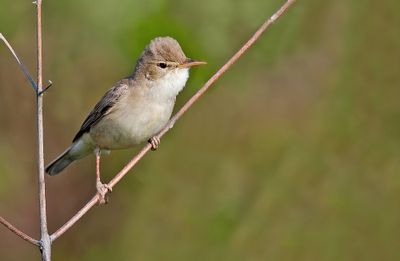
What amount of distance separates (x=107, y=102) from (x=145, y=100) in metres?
0.34

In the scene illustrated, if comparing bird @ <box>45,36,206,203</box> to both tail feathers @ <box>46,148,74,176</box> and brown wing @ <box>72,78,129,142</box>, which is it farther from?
tail feathers @ <box>46,148,74,176</box>

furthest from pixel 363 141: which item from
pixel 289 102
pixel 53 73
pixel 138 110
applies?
pixel 53 73

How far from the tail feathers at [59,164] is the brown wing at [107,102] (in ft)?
0.92

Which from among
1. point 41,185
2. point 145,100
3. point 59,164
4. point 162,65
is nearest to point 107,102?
point 145,100

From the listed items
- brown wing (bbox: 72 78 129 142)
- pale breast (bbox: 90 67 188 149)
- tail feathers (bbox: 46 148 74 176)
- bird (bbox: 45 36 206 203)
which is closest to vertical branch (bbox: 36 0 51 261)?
bird (bbox: 45 36 206 203)

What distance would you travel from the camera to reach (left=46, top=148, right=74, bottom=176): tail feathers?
218 inches

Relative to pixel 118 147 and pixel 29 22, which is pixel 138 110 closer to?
pixel 118 147

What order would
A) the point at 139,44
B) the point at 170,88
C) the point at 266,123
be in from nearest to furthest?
1. the point at 170,88
2. the point at 139,44
3. the point at 266,123

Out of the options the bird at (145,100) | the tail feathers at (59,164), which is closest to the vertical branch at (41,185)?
the bird at (145,100)

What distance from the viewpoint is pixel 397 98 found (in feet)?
20.0

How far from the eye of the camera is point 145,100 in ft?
16.3

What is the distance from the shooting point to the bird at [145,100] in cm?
482

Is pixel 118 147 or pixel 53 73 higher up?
pixel 53 73

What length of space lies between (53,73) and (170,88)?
158 centimetres
